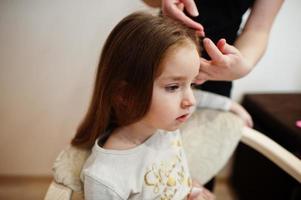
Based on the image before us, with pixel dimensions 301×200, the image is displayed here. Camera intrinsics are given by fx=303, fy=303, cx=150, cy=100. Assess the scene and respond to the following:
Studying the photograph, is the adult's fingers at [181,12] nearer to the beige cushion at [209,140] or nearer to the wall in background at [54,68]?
the wall in background at [54,68]

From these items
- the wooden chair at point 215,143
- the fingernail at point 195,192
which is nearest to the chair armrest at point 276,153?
the wooden chair at point 215,143

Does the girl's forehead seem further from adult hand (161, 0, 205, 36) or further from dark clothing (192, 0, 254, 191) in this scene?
dark clothing (192, 0, 254, 191)

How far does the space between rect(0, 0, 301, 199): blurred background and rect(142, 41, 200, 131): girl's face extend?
0.25 meters

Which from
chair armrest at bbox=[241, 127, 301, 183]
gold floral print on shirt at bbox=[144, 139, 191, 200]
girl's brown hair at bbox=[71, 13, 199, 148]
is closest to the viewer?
girl's brown hair at bbox=[71, 13, 199, 148]

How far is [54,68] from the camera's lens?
924mm

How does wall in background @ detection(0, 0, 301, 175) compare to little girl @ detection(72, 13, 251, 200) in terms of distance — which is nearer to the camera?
little girl @ detection(72, 13, 251, 200)

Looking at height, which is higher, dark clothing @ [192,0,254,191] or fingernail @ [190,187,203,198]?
dark clothing @ [192,0,254,191]

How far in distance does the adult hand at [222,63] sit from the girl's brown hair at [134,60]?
0.15 feet

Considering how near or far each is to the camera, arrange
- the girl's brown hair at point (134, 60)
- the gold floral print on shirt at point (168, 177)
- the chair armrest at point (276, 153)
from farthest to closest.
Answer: the chair armrest at point (276, 153) → the gold floral print on shirt at point (168, 177) → the girl's brown hair at point (134, 60)

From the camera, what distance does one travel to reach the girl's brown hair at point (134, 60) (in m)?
0.54

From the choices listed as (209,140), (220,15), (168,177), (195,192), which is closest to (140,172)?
(168,177)

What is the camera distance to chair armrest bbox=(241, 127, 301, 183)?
Result: 81 cm

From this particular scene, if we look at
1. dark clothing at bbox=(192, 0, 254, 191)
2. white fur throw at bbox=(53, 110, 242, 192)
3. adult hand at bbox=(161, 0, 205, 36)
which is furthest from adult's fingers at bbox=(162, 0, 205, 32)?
white fur throw at bbox=(53, 110, 242, 192)

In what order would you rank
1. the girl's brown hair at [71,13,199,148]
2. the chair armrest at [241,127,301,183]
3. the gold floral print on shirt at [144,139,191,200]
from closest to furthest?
the girl's brown hair at [71,13,199,148]
the gold floral print on shirt at [144,139,191,200]
the chair armrest at [241,127,301,183]
